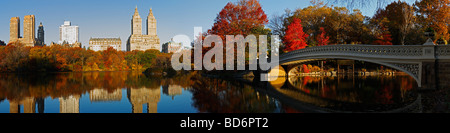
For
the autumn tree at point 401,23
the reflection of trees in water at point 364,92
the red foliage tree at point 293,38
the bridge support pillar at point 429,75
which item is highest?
the autumn tree at point 401,23

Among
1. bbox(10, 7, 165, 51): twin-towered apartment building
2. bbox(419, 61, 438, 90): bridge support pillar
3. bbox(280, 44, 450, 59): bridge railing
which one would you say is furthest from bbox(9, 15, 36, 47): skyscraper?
bbox(419, 61, 438, 90): bridge support pillar

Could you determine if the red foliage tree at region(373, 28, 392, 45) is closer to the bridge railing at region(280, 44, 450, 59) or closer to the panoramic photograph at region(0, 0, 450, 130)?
the panoramic photograph at region(0, 0, 450, 130)

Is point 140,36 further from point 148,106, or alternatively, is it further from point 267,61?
point 148,106

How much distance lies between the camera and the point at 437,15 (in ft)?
92.2

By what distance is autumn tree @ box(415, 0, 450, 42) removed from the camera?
90.4 ft

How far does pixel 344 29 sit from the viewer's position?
3100 centimetres

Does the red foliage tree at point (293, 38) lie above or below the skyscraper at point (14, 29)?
below

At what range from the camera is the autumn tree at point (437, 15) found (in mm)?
27562

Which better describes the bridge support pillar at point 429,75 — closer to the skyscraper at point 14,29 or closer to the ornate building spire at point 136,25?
the ornate building spire at point 136,25

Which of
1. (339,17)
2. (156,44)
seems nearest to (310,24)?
(339,17)

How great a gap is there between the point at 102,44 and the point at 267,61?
132735 millimetres

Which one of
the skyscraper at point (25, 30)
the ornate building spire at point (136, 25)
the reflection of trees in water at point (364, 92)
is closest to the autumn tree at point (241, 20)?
the reflection of trees in water at point (364, 92)

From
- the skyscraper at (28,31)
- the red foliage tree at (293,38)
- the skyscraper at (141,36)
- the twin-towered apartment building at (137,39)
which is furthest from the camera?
the twin-towered apartment building at (137,39)
